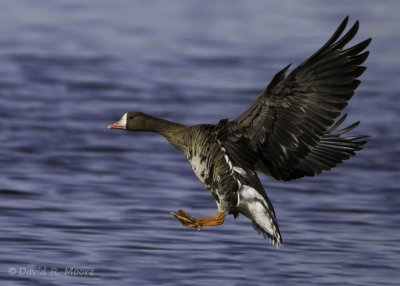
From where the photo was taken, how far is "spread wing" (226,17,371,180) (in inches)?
306

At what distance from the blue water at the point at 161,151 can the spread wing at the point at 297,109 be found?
137 cm

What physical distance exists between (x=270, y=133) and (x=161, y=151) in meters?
5.93

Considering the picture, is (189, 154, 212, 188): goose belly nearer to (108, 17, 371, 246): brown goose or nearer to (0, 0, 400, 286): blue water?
(108, 17, 371, 246): brown goose

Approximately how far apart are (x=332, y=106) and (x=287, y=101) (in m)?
0.37

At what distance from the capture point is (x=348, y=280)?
9141 mm

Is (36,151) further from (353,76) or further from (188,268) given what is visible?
(353,76)

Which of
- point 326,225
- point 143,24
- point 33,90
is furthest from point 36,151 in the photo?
point 143,24

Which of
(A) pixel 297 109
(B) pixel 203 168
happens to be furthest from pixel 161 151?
(A) pixel 297 109

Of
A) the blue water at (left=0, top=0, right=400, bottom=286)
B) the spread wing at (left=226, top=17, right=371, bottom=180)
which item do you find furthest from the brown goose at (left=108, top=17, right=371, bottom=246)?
the blue water at (left=0, top=0, right=400, bottom=286)

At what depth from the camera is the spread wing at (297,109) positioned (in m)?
7.77

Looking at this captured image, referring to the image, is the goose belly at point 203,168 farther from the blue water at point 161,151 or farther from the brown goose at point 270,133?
the blue water at point 161,151

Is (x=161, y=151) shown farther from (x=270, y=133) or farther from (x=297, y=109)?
(x=297, y=109)

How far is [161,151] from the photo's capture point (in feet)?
45.6

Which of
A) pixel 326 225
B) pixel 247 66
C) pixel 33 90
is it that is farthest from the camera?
pixel 247 66
